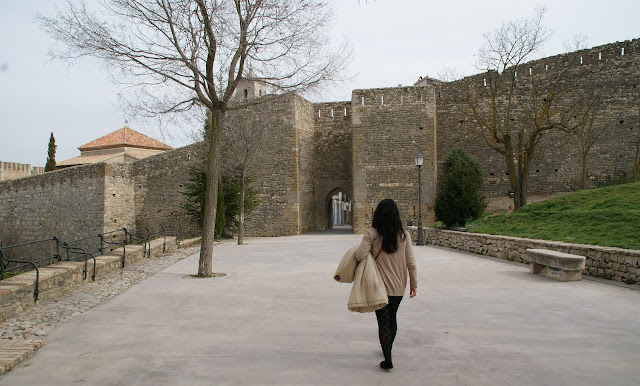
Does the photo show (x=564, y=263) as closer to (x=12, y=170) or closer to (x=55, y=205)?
(x=55, y=205)

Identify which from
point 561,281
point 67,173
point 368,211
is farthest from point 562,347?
point 67,173

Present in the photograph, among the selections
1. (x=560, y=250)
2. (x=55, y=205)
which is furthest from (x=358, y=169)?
(x=560, y=250)

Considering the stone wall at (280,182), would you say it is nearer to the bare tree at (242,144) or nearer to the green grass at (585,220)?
the bare tree at (242,144)

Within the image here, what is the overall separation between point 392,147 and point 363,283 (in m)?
22.4

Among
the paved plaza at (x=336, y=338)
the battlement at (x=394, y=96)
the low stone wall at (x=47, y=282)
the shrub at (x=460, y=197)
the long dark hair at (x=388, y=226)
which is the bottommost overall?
the paved plaza at (x=336, y=338)

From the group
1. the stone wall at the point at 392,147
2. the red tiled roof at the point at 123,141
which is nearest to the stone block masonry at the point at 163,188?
the stone wall at the point at 392,147

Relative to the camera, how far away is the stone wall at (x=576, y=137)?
24.4 meters

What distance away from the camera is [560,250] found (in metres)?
9.85

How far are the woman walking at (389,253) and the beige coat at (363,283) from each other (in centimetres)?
7

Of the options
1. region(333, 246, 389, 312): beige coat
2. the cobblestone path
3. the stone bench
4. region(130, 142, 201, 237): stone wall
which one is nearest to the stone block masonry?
region(130, 142, 201, 237): stone wall

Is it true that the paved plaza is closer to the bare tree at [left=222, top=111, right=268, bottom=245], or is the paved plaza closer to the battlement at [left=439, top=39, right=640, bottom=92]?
the bare tree at [left=222, top=111, right=268, bottom=245]

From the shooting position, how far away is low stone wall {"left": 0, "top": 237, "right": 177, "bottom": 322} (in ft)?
21.1

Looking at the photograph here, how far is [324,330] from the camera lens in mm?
5539

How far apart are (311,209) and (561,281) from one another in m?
20.4
